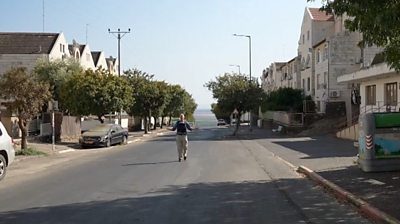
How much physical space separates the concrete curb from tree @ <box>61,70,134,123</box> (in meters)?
24.1

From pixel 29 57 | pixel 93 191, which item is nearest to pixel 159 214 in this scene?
pixel 93 191

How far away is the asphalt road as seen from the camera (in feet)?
30.9

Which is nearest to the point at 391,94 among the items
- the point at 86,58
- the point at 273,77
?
the point at 86,58

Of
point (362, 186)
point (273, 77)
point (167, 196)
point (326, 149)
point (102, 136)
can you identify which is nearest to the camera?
point (167, 196)

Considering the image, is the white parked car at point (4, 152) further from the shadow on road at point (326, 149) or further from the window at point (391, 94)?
the window at point (391, 94)

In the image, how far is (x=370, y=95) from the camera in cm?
3700

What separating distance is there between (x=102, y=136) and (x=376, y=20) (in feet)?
83.3

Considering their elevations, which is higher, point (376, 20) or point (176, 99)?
point (176, 99)

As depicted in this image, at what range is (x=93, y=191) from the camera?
41.9ft

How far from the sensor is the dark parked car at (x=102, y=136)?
108 ft

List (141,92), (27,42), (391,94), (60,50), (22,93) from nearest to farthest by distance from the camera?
(22,93), (391,94), (141,92), (27,42), (60,50)

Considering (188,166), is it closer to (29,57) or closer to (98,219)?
(98,219)

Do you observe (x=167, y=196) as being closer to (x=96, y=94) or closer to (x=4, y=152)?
(x=4, y=152)

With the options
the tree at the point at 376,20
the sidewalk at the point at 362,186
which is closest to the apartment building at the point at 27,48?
the sidewalk at the point at 362,186
